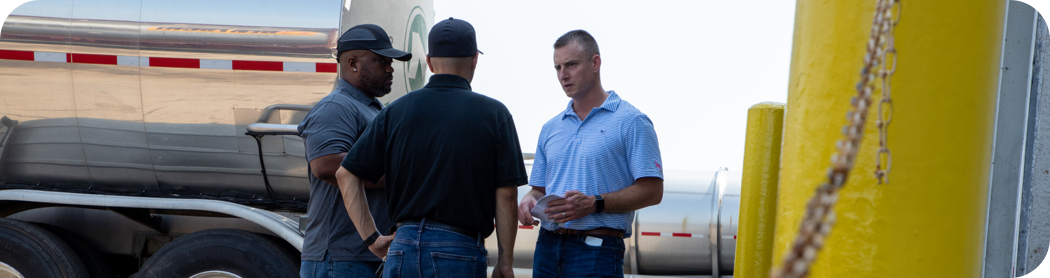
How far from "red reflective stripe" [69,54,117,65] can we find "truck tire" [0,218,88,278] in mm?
1069

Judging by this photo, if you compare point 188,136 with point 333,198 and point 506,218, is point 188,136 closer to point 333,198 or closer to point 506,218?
point 333,198

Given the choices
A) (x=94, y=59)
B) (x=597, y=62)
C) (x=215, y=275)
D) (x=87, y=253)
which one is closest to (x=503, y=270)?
(x=597, y=62)

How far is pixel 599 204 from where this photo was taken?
8.89 feet

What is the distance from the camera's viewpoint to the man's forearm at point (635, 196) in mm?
2740

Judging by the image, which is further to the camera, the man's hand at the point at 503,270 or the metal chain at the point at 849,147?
the man's hand at the point at 503,270

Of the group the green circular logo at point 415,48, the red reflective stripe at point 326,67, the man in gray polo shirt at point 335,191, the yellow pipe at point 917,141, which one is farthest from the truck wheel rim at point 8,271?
the yellow pipe at point 917,141

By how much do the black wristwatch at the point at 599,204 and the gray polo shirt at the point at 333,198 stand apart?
2.69 feet

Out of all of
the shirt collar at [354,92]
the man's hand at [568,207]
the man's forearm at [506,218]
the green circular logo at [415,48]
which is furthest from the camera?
the green circular logo at [415,48]

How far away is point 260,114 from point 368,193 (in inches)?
57.4

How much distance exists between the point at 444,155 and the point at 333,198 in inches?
29.5

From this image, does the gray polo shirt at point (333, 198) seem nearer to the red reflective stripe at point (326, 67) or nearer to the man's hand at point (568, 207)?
the man's hand at point (568, 207)

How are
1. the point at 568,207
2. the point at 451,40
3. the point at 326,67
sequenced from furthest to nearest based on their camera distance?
the point at 326,67
the point at 568,207
the point at 451,40

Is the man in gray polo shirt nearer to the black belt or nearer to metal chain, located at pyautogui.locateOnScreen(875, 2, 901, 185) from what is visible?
the black belt

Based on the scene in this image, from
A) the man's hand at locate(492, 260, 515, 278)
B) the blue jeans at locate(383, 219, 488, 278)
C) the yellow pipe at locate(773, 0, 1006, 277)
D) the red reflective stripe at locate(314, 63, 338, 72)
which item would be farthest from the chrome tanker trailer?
the yellow pipe at locate(773, 0, 1006, 277)
